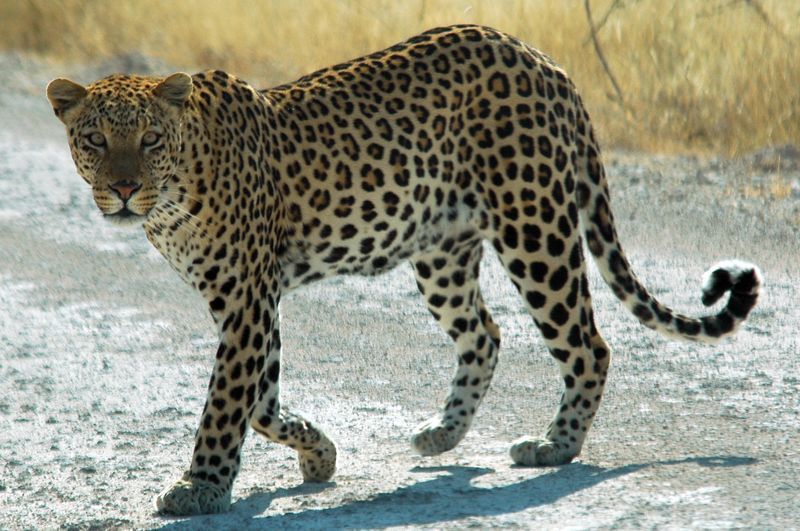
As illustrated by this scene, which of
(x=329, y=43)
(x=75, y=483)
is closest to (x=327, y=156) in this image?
(x=75, y=483)

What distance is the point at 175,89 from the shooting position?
5332 millimetres

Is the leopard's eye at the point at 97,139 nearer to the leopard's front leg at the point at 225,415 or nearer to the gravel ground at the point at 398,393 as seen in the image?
the leopard's front leg at the point at 225,415

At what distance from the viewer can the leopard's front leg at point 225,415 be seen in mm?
5309

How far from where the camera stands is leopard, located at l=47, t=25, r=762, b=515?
539 cm

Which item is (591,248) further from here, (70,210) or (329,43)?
(329,43)

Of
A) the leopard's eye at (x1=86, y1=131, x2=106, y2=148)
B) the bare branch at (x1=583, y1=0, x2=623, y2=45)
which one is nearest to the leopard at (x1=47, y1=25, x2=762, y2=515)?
the leopard's eye at (x1=86, y1=131, x2=106, y2=148)

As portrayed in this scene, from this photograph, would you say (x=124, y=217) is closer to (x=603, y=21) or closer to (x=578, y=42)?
(x=603, y=21)

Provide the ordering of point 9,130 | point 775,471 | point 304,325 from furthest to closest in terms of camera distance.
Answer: point 9,130
point 304,325
point 775,471

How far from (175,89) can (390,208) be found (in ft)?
3.29

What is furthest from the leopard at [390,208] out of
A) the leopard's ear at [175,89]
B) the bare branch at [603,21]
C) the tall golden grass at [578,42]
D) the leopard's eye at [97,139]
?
the bare branch at [603,21]

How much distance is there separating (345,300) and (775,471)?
11.3ft

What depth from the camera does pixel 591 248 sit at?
6.18 meters

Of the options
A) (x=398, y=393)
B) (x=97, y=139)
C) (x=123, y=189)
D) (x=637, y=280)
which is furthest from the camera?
(x=398, y=393)

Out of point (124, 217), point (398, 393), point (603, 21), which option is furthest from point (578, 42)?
point (124, 217)
